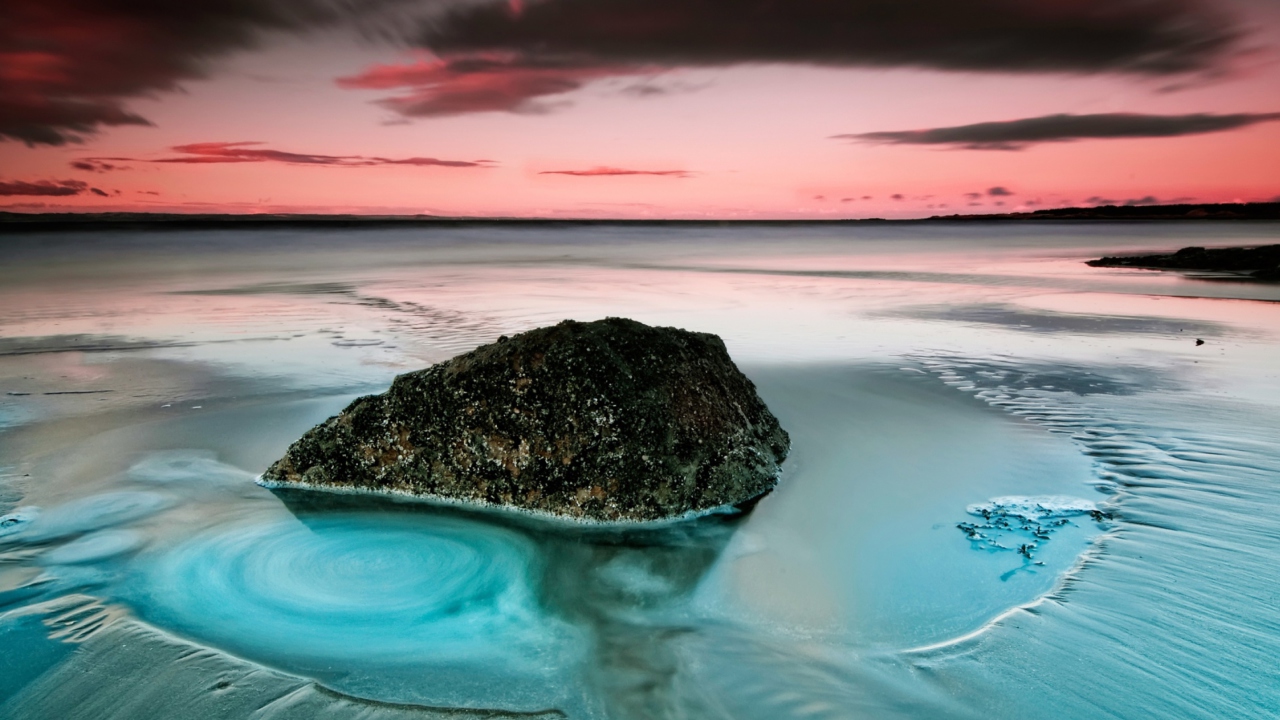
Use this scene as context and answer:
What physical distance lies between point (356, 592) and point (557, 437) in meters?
1.28

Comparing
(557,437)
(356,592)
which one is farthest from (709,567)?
(356,592)

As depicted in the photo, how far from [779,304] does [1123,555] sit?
10.8 m

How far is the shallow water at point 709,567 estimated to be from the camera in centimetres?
265

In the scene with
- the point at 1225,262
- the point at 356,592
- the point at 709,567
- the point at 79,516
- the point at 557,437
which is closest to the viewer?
the point at 356,592

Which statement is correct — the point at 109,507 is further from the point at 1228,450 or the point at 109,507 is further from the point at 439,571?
the point at 1228,450

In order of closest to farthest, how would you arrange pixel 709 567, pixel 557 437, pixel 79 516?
pixel 709 567, pixel 79 516, pixel 557 437

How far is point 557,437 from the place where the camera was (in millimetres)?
4168

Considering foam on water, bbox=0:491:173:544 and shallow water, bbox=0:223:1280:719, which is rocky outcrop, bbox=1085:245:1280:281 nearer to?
shallow water, bbox=0:223:1280:719

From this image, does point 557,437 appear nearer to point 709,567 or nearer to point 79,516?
point 709,567

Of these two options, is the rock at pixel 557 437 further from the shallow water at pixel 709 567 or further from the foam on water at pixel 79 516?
the foam on water at pixel 79 516

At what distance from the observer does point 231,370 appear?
7.60 meters

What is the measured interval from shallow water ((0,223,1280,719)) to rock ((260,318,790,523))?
0.18 m

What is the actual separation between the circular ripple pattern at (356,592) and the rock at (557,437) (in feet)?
1.14

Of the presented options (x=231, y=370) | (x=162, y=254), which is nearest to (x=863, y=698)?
(x=231, y=370)
